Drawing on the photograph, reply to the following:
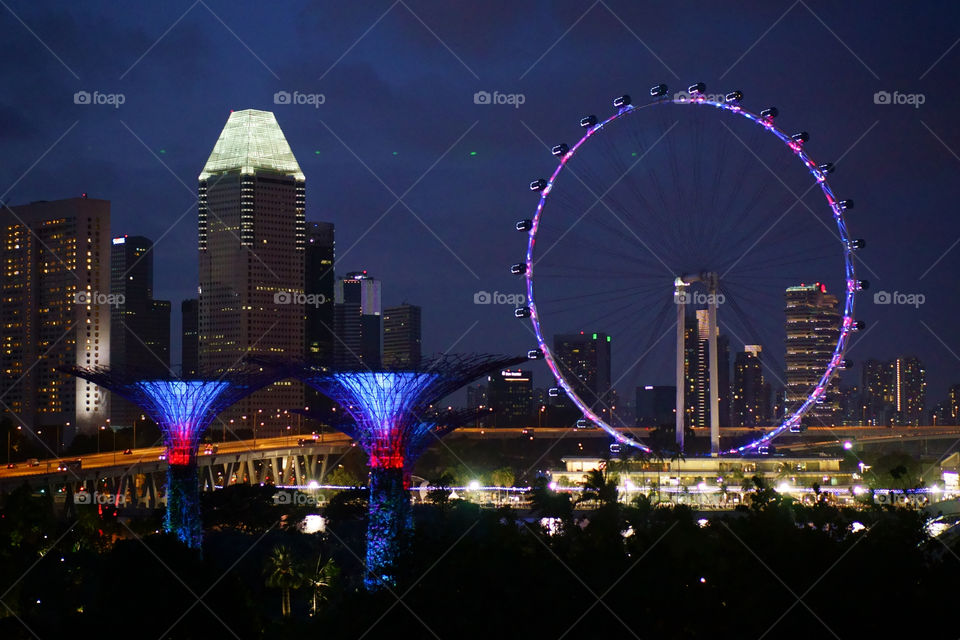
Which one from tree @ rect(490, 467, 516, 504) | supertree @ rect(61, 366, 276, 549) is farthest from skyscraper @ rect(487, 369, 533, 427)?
supertree @ rect(61, 366, 276, 549)

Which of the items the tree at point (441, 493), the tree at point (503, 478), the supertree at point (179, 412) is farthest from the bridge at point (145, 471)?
the tree at point (503, 478)

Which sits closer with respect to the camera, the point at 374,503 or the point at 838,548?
the point at 838,548

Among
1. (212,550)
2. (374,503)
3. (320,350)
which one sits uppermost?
(320,350)

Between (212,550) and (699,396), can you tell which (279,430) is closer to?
(699,396)

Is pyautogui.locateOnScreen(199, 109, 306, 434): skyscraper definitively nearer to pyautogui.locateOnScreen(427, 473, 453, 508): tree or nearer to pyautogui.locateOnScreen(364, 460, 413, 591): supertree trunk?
pyautogui.locateOnScreen(427, 473, 453, 508): tree

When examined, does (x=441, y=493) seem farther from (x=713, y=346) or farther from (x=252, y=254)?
(x=252, y=254)

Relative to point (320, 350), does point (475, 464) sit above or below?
below

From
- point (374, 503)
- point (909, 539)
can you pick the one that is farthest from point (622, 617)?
point (374, 503)
